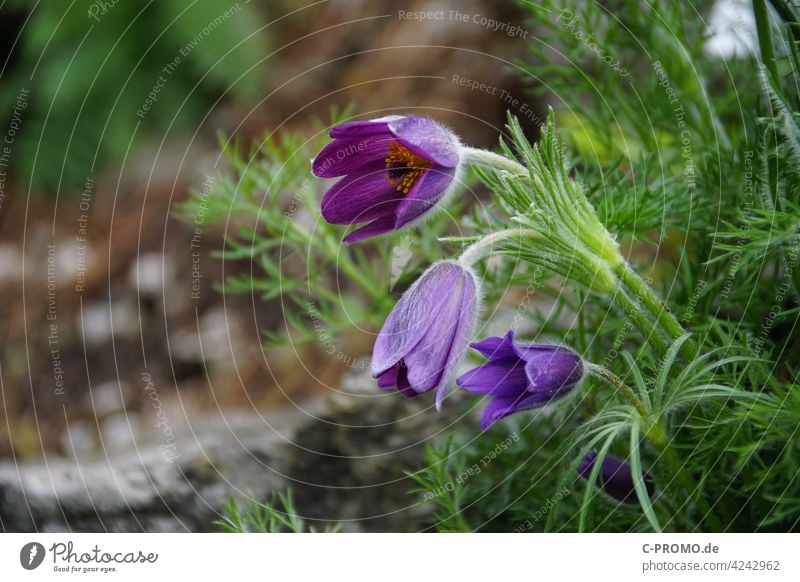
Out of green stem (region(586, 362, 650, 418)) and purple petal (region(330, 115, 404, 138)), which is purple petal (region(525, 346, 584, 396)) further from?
purple petal (region(330, 115, 404, 138))

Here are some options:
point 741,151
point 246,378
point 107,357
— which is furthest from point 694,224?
point 107,357

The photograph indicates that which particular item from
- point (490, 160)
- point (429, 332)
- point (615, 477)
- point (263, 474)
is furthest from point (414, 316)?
point (263, 474)

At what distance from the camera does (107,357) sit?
58.2 inches

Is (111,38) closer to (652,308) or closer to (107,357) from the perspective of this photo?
(107,357)

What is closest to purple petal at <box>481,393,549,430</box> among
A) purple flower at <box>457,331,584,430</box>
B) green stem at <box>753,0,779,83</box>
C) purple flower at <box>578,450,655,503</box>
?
purple flower at <box>457,331,584,430</box>

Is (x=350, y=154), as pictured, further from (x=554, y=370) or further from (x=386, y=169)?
(x=554, y=370)

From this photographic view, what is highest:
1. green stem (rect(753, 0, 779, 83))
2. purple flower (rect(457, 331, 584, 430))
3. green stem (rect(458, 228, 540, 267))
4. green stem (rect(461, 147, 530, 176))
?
green stem (rect(753, 0, 779, 83))

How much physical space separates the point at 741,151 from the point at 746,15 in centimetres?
19

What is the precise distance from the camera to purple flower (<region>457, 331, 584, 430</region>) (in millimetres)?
544

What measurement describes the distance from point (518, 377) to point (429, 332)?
7 cm

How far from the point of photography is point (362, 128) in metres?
0.52
